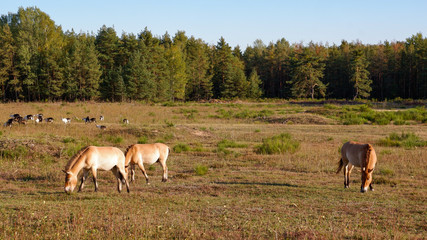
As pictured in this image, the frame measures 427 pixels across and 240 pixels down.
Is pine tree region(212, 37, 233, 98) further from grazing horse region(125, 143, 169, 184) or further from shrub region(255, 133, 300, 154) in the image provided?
grazing horse region(125, 143, 169, 184)

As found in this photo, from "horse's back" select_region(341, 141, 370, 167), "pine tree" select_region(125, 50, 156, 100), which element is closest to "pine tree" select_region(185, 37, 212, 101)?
"pine tree" select_region(125, 50, 156, 100)

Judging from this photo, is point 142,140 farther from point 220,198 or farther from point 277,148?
point 220,198

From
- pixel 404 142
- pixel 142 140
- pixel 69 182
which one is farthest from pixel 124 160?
pixel 404 142

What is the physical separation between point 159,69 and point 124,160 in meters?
60.8

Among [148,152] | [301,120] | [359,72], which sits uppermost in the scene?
[359,72]

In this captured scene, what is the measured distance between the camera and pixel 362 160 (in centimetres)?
1125

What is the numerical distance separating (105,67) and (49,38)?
37.0 feet

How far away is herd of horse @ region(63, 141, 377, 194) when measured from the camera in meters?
10.2

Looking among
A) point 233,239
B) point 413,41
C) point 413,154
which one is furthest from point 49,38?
point 413,41

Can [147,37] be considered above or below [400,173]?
above

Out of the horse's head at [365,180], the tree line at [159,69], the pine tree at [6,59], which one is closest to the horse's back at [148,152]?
the horse's head at [365,180]

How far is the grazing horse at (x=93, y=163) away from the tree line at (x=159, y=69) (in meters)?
50.2

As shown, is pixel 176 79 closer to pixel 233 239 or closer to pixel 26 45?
Answer: pixel 26 45

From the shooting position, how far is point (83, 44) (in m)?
62.3
